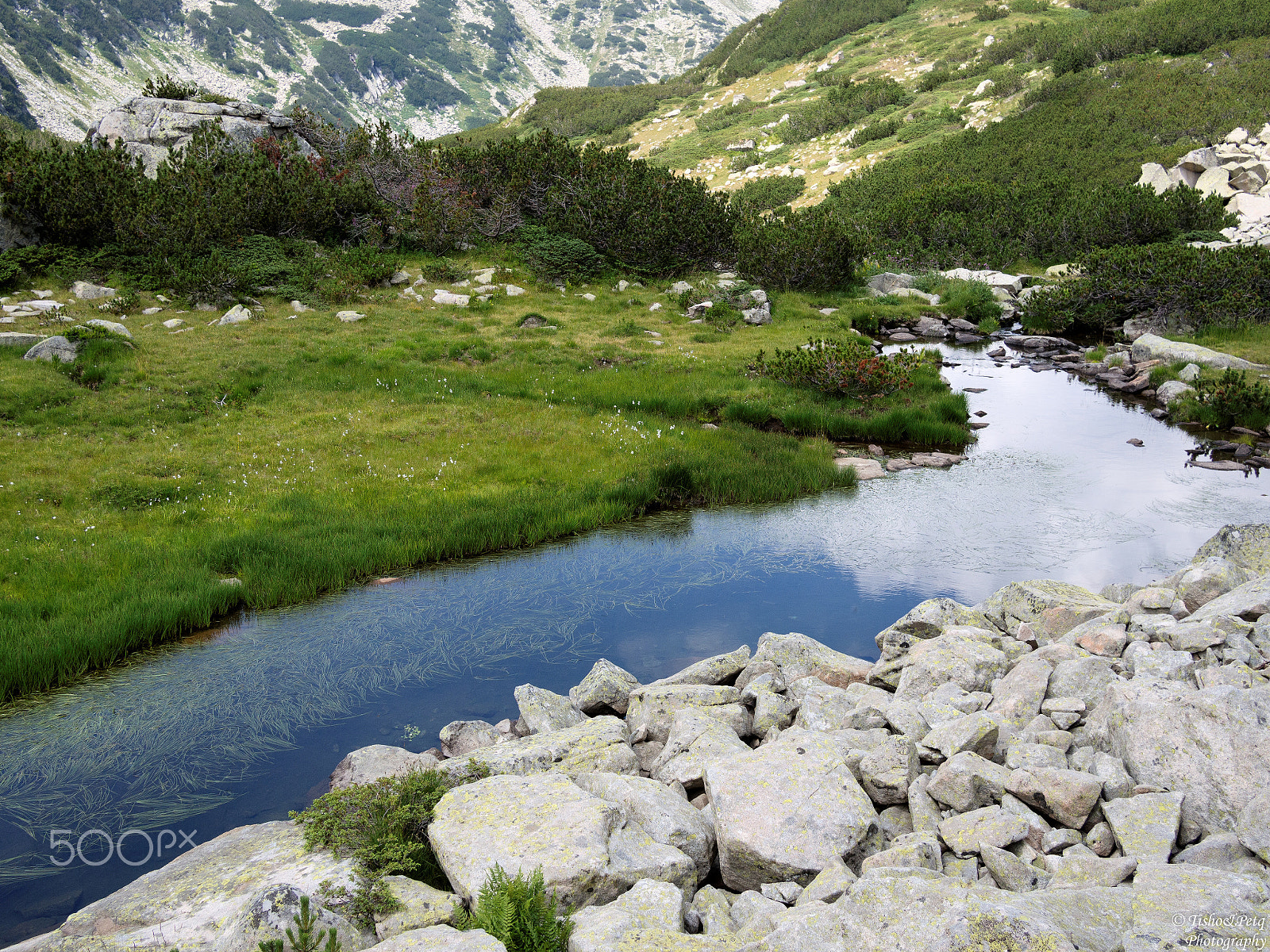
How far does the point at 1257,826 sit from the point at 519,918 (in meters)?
4.23

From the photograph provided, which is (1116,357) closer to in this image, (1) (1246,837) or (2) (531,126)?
(1) (1246,837)

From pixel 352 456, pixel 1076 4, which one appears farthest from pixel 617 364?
pixel 1076 4

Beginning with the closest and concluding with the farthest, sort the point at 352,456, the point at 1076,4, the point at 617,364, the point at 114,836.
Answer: the point at 114,836 < the point at 352,456 < the point at 617,364 < the point at 1076,4

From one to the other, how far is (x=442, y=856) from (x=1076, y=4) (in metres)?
117

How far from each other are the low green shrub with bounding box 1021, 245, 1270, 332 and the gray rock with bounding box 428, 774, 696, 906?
92.9ft

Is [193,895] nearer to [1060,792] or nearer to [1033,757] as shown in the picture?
[1060,792]

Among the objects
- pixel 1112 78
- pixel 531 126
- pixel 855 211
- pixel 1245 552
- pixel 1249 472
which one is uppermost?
pixel 531 126

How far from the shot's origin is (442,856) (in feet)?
16.3

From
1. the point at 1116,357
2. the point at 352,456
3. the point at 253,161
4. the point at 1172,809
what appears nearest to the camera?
Result: the point at 1172,809

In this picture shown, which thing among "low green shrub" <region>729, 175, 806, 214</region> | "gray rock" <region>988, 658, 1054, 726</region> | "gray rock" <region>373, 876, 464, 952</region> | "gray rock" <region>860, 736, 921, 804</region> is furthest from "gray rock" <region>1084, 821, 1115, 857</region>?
"low green shrub" <region>729, 175, 806, 214</region>

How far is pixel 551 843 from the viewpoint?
16.0 feet

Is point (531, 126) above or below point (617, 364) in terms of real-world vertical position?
above

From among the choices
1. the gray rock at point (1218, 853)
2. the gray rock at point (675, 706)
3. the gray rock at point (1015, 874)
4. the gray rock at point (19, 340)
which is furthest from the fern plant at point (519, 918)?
the gray rock at point (19, 340)

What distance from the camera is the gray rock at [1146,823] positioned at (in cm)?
441
